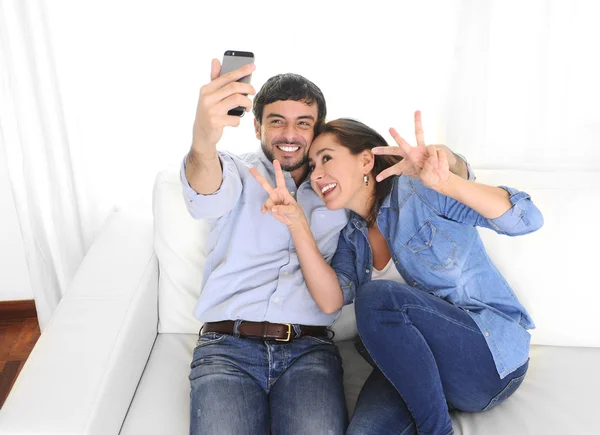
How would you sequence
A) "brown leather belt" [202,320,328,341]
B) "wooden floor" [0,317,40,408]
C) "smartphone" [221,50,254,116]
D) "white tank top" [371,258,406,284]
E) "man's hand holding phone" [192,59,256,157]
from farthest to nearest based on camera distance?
"wooden floor" [0,317,40,408]
"white tank top" [371,258,406,284]
"brown leather belt" [202,320,328,341]
"smartphone" [221,50,254,116]
"man's hand holding phone" [192,59,256,157]

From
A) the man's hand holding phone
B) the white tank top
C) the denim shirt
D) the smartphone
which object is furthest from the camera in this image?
the white tank top

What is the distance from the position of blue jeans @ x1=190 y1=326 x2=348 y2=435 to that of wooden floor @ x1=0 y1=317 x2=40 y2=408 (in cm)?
107

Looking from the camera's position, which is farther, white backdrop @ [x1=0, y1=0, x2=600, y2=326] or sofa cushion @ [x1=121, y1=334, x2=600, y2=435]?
white backdrop @ [x1=0, y1=0, x2=600, y2=326]

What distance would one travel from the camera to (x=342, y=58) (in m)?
1.93

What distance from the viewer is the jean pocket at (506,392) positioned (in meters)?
1.44

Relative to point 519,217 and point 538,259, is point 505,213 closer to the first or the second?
point 519,217

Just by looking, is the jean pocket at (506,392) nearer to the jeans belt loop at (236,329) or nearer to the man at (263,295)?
the man at (263,295)

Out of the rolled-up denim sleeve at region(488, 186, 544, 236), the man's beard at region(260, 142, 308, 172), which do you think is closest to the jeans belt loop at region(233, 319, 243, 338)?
the man's beard at region(260, 142, 308, 172)

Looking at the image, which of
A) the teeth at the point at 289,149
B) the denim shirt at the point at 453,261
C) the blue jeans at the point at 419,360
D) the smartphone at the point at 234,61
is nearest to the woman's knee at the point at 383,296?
the blue jeans at the point at 419,360

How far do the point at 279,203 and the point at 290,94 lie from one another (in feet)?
1.05

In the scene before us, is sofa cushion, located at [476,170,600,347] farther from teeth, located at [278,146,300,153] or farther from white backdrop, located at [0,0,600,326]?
teeth, located at [278,146,300,153]

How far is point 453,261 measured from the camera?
1.47m

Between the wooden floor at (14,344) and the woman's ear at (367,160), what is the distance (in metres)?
1.52

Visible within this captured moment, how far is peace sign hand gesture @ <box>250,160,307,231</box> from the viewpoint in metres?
1.49
